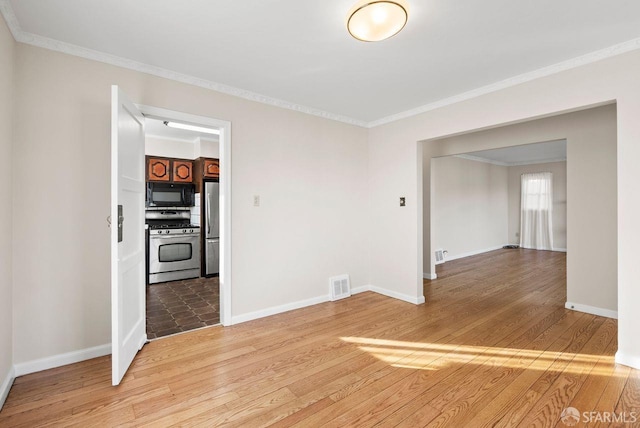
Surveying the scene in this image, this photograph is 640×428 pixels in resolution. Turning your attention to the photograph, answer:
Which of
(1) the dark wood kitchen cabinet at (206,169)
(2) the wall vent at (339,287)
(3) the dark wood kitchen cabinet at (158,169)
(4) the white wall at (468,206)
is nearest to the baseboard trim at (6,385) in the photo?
(2) the wall vent at (339,287)

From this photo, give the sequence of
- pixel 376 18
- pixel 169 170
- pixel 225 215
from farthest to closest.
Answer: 1. pixel 169 170
2. pixel 225 215
3. pixel 376 18

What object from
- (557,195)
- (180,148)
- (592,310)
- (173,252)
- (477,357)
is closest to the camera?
(477,357)

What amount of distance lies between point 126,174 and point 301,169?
78.6 inches

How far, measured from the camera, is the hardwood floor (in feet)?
6.13

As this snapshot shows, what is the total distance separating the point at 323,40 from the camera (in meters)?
2.34

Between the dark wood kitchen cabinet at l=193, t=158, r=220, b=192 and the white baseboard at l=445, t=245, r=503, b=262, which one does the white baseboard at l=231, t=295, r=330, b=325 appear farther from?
the white baseboard at l=445, t=245, r=503, b=262

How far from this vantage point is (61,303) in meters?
2.43

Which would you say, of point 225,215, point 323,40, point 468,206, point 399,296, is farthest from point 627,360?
point 468,206

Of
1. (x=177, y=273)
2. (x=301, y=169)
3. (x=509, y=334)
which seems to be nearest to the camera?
(x=509, y=334)

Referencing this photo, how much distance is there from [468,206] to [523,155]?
6.35ft

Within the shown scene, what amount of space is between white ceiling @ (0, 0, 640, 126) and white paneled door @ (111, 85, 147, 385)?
52 centimetres

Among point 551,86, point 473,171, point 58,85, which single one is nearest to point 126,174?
point 58,85

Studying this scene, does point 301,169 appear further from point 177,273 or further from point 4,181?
point 177,273

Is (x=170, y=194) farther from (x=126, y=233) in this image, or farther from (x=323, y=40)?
(x=323, y=40)
